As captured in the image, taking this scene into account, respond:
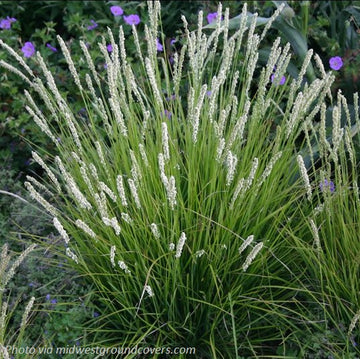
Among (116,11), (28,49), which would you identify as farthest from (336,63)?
(28,49)

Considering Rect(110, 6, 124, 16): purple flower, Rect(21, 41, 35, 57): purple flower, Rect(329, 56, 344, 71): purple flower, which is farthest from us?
Rect(110, 6, 124, 16): purple flower

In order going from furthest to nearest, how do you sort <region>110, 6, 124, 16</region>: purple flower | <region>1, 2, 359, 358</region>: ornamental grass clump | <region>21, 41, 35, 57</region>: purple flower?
<region>110, 6, 124, 16</region>: purple flower, <region>21, 41, 35, 57</region>: purple flower, <region>1, 2, 359, 358</region>: ornamental grass clump

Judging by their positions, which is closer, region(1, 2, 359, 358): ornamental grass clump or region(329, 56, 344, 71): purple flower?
region(1, 2, 359, 358): ornamental grass clump

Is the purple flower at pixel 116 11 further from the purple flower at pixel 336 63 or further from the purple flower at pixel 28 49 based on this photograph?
the purple flower at pixel 336 63

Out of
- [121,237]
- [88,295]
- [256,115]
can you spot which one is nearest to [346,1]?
[256,115]

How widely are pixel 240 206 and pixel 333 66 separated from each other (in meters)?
1.47

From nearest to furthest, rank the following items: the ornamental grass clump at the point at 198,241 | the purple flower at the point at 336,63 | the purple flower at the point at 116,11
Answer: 1. the ornamental grass clump at the point at 198,241
2. the purple flower at the point at 336,63
3. the purple flower at the point at 116,11

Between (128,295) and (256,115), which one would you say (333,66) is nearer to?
(256,115)

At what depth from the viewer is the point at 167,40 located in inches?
161

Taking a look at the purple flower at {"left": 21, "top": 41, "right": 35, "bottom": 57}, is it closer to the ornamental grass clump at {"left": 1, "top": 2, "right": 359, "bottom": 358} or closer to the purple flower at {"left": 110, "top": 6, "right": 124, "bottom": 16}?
the purple flower at {"left": 110, "top": 6, "right": 124, "bottom": 16}

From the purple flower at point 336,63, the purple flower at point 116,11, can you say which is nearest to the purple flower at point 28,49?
the purple flower at point 116,11

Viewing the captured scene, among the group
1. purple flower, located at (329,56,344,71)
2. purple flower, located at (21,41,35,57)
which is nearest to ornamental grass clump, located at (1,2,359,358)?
purple flower, located at (329,56,344,71)

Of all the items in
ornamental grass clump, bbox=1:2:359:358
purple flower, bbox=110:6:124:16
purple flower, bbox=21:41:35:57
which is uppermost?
purple flower, bbox=110:6:124:16

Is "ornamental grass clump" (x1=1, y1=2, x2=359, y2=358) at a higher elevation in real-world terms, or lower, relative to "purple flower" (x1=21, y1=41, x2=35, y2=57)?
lower
